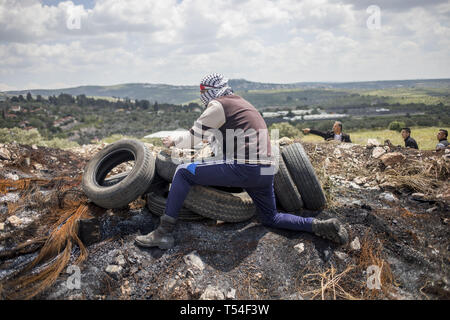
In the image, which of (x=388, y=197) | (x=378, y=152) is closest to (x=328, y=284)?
(x=388, y=197)

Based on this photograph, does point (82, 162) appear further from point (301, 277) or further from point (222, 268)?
point (301, 277)

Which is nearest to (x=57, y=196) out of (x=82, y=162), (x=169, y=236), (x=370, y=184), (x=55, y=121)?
(x=169, y=236)

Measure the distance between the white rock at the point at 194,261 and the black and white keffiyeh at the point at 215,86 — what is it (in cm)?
190

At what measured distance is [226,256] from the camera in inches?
139

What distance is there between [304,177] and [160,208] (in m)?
2.14

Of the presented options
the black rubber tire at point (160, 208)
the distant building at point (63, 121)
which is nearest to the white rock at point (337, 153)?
the black rubber tire at point (160, 208)

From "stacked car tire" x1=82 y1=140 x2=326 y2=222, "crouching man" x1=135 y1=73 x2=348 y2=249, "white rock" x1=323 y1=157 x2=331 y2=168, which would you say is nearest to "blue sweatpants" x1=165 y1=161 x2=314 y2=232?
"crouching man" x1=135 y1=73 x2=348 y2=249

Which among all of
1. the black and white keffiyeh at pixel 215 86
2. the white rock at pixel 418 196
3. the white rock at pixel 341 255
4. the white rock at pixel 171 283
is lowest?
the white rock at pixel 171 283

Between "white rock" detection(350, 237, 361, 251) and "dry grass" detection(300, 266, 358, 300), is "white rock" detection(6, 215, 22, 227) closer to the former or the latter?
"dry grass" detection(300, 266, 358, 300)

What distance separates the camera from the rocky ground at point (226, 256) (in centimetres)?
A: 303

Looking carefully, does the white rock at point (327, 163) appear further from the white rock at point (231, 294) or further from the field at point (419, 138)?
the white rock at point (231, 294)

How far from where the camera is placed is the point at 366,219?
13.7 feet

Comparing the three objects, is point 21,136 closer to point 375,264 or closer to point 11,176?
point 11,176
